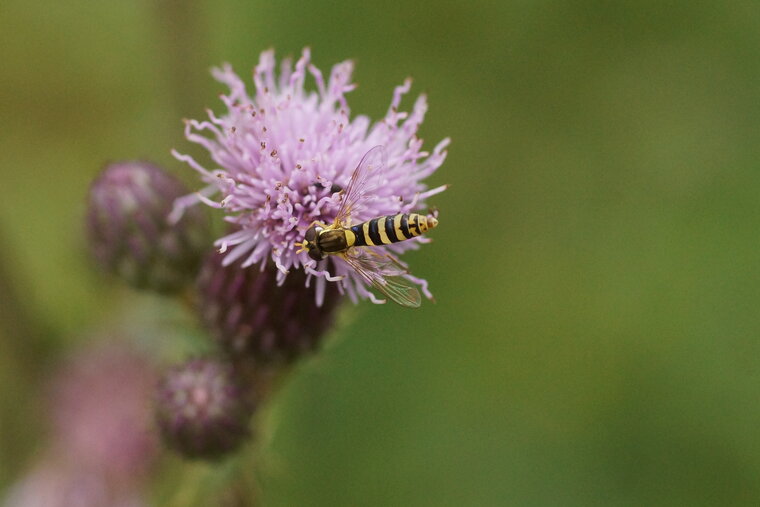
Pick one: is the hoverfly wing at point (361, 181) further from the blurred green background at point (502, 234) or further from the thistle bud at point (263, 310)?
the blurred green background at point (502, 234)

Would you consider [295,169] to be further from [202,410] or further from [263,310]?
[202,410]

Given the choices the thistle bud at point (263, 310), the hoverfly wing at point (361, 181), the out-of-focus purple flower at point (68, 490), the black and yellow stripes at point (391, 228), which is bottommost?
the out-of-focus purple flower at point (68, 490)

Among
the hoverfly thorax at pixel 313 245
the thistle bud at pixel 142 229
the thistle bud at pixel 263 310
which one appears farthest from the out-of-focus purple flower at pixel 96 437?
the hoverfly thorax at pixel 313 245

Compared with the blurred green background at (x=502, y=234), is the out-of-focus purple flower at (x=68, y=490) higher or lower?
lower

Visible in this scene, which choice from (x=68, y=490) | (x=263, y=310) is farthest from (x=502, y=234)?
(x=68, y=490)

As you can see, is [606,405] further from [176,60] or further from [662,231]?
[176,60]
